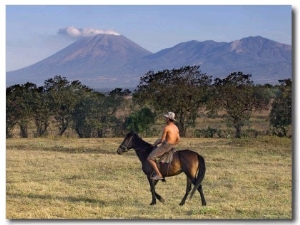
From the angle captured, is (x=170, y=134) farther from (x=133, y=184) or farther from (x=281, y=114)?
(x=281, y=114)

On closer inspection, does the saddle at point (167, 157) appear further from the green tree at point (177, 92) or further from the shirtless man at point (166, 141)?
the green tree at point (177, 92)

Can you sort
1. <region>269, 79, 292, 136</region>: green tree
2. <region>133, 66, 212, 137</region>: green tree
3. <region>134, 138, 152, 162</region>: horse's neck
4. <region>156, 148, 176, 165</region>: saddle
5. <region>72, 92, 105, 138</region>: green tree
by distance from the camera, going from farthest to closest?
1. <region>72, 92, 105, 138</region>: green tree
2. <region>269, 79, 292, 136</region>: green tree
3. <region>133, 66, 212, 137</region>: green tree
4. <region>134, 138, 152, 162</region>: horse's neck
5. <region>156, 148, 176, 165</region>: saddle

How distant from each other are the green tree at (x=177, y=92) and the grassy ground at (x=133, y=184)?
3.39 ft

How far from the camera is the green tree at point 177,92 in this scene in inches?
761

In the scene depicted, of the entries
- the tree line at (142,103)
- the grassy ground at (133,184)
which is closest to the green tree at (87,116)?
the tree line at (142,103)

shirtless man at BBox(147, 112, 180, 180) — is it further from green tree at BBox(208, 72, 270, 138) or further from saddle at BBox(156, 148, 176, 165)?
green tree at BBox(208, 72, 270, 138)

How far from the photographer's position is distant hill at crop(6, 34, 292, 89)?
1242 centimetres

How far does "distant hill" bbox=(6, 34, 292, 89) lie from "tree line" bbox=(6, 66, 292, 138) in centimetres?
369

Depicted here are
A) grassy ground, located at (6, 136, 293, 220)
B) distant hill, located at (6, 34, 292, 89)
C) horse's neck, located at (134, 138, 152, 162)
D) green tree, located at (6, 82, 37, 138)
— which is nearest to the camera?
grassy ground, located at (6, 136, 293, 220)

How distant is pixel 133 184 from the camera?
12.9m

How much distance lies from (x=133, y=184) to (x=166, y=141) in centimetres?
285

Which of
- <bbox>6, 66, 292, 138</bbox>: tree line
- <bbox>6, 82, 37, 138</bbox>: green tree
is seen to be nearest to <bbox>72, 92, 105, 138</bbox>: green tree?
<bbox>6, 66, 292, 138</bbox>: tree line

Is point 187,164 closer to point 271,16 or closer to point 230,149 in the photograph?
point 271,16

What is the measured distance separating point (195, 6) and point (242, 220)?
150 inches
